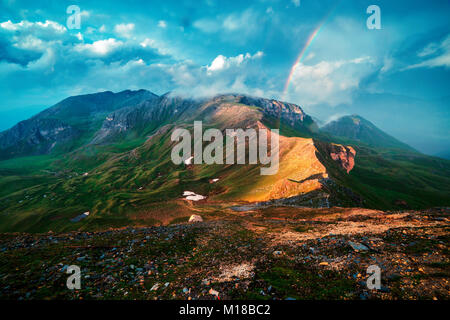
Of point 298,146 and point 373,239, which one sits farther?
point 298,146

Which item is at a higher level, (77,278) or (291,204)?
(77,278)

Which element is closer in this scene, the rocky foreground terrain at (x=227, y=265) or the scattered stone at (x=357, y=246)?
Result: the rocky foreground terrain at (x=227, y=265)

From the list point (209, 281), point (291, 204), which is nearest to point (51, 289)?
point (209, 281)

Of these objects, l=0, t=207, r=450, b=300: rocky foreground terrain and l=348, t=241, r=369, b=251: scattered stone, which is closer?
l=0, t=207, r=450, b=300: rocky foreground terrain

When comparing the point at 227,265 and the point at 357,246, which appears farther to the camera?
the point at 357,246

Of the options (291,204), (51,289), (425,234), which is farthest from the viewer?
(291,204)

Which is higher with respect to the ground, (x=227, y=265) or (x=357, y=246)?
(x=357, y=246)

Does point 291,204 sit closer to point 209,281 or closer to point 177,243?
point 177,243

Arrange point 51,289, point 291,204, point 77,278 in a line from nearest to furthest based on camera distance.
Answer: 1. point 51,289
2. point 77,278
3. point 291,204
